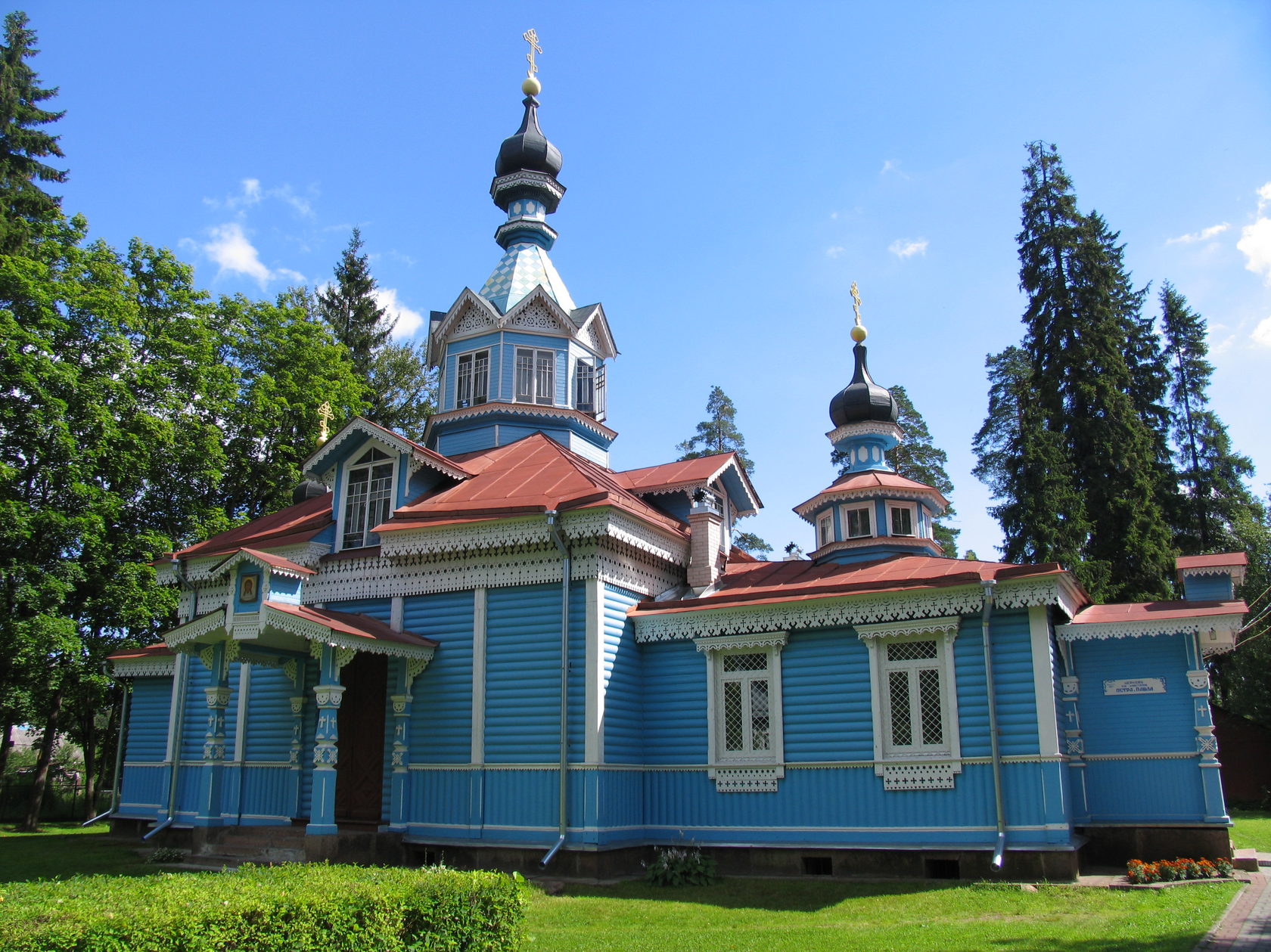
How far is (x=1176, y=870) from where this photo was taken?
43.7 ft

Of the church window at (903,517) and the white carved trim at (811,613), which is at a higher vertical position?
the church window at (903,517)

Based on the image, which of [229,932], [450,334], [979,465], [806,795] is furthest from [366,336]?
[229,932]

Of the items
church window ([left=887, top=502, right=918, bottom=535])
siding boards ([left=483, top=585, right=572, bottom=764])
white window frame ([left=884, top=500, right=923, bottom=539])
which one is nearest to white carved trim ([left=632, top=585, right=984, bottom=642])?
siding boards ([left=483, top=585, right=572, bottom=764])

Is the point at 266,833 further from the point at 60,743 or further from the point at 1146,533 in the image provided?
the point at 60,743

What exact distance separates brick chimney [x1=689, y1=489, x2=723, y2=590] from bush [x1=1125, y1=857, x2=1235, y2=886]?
7639mm

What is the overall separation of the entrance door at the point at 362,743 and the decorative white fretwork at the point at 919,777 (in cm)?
826

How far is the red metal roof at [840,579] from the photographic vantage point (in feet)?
45.8

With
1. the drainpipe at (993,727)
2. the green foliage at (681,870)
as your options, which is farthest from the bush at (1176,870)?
the green foliage at (681,870)

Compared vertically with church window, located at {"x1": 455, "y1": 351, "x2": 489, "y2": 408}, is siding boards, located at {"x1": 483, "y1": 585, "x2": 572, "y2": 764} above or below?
below

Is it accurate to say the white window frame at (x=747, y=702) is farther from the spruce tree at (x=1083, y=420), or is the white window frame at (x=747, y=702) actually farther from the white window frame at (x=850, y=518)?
the spruce tree at (x=1083, y=420)

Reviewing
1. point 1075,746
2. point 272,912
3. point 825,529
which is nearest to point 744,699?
point 1075,746

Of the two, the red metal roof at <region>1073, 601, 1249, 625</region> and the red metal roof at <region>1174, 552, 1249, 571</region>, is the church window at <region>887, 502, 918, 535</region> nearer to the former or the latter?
the red metal roof at <region>1073, 601, 1249, 625</region>

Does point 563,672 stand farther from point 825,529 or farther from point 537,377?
point 537,377

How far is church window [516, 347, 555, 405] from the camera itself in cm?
2141
